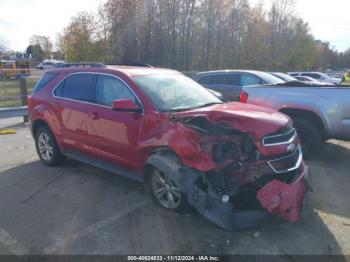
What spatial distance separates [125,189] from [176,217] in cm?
119

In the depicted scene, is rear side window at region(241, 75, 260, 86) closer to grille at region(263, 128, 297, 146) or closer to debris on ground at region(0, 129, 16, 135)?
grille at region(263, 128, 297, 146)

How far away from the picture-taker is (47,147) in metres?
5.81

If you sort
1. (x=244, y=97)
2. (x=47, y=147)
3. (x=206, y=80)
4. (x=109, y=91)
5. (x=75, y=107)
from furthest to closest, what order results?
(x=206, y=80) → (x=244, y=97) → (x=47, y=147) → (x=75, y=107) → (x=109, y=91)

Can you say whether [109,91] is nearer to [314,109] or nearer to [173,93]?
[173,93]

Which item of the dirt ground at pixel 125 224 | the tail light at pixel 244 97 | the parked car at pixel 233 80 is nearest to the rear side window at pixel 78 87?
the dirt ground at pixel 125 224

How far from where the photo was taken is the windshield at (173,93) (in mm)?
4234

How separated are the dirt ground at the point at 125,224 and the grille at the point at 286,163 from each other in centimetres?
65

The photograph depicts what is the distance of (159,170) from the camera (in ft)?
12.9

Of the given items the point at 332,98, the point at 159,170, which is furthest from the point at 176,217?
the point at 332,98

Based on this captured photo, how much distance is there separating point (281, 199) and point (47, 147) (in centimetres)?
416

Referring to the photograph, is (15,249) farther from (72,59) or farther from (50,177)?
(72,59)

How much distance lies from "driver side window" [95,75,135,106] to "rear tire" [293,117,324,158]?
3.46m

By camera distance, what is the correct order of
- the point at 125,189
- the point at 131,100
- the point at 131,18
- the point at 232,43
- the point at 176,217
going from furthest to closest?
the point at 232,43, the point at 131,18, the point at 125,189, the point at 131,100, the point at 176,217

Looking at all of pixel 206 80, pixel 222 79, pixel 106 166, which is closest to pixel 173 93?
pixel 106 166
